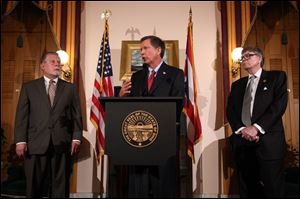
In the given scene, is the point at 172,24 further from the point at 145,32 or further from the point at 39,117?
the point at 39,117

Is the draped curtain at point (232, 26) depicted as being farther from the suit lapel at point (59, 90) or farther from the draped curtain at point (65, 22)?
the suit lapel at point (59, 90)

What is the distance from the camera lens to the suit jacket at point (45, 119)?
3.62m

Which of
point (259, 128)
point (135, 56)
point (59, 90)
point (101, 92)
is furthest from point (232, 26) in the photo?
point (59, 90)

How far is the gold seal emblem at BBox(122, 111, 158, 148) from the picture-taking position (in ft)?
8.30

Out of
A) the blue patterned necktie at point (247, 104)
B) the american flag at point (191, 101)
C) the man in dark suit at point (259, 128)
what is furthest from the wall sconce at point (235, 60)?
the blue patterned necktie at point (247, 104)

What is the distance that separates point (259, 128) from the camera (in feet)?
11.0

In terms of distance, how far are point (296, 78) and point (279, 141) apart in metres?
2.62

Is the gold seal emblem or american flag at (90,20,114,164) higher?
american flag at (90,20,114,164)

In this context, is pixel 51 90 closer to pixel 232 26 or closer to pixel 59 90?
pixel 59 90

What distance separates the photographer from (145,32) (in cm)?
548

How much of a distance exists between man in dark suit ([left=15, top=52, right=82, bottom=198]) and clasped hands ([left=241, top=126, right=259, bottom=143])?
1.56m

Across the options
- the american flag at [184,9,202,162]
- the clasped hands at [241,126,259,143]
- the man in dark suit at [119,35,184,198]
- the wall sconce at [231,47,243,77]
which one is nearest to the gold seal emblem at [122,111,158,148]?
the man in dark suit at [119,35,184,198]

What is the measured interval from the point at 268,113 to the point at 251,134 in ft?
0.85

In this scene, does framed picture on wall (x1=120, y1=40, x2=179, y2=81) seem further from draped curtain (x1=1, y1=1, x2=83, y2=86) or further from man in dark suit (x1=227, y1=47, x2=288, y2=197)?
man in dark suit (x1=227, y1=47, x2=288, y2=197)
